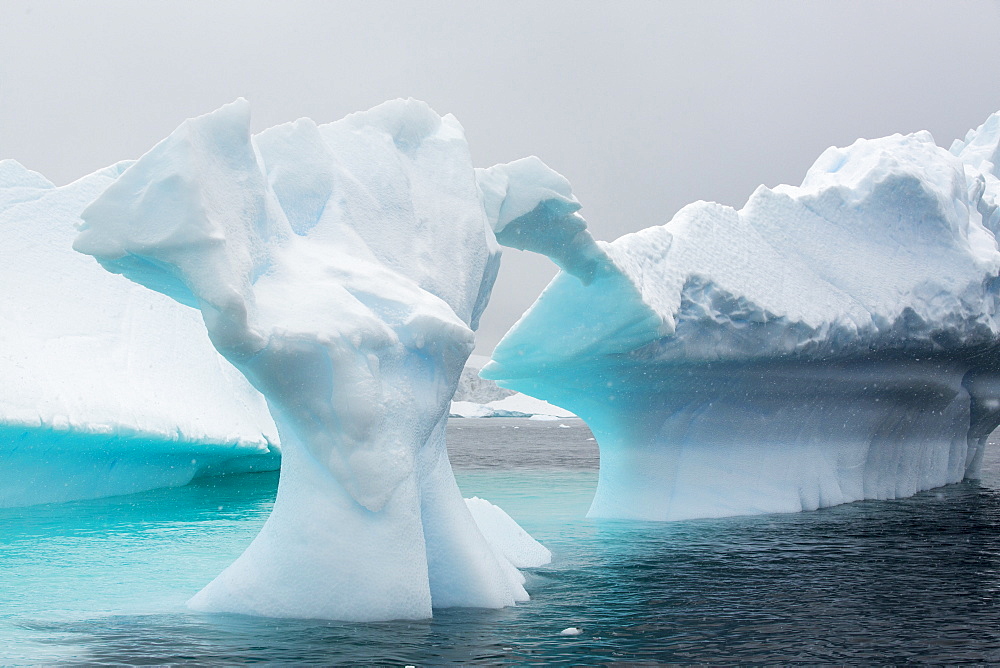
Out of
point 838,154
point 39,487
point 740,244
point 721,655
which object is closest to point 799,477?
point 740,244

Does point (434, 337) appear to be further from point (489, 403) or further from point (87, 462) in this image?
point (489, 403)

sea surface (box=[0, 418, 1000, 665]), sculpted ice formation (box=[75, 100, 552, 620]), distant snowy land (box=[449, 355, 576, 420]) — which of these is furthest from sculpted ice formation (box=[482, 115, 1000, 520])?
distant snowy land (box=[449, 355, 576, 420])

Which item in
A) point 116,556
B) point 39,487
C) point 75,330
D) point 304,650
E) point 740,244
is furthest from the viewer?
point 75,330

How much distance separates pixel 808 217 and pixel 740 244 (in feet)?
3.96

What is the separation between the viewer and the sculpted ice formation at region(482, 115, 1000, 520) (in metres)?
9.73

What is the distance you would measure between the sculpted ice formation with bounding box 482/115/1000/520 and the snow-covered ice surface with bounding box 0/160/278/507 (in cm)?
491

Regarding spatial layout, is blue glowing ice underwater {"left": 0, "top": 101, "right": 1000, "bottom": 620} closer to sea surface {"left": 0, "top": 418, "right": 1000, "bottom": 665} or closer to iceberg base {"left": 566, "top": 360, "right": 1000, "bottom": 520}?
iceberg base {"left": 566, "top": 360, "right": 1000, "bottom": 520}

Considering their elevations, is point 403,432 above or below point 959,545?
above

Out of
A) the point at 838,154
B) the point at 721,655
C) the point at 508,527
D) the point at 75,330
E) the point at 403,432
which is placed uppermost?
the point at 838,154

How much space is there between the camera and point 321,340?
16.7 ft

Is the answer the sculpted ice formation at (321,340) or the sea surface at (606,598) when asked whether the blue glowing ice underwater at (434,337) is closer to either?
the sculpted ice formation at (321,340)

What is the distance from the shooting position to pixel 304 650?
4.61 meters

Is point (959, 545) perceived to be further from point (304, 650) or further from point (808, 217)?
point (304, 650)

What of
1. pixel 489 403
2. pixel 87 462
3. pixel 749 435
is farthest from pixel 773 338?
pixel 489 403
